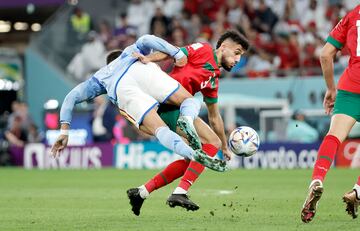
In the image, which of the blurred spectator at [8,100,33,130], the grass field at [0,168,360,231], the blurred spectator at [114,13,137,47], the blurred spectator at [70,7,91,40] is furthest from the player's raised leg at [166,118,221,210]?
the blurred spectator at [70,7,91,40]

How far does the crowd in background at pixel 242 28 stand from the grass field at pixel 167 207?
5812 millimetres

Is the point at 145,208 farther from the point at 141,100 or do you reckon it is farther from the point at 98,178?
the point at 98,178

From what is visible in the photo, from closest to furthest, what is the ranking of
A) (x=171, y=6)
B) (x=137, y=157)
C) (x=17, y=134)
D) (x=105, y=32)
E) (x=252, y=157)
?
(x=252, y=157), (x=137, y=157), (x=17, y=134), (x=105, y=32), (x=171, y=6)

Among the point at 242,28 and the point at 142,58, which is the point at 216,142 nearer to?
the point at 142,58

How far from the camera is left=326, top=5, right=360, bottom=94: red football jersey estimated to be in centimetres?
892

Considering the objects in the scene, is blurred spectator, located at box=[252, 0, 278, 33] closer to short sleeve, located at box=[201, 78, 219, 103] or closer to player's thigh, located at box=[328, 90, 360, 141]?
short sleeve, located at box=[201, 78, 219, 103]

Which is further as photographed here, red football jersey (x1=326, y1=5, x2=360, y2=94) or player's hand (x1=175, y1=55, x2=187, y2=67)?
player's hand (x1=175, y1=55, x2=187, y2=67)

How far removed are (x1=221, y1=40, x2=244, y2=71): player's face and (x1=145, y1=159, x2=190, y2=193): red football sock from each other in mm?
1123

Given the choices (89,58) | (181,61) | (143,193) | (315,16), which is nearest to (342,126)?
(181,61)

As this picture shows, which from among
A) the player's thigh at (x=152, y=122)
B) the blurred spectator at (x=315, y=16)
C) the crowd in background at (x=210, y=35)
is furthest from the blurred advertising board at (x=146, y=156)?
the player's thigh at (x=152, y=122)

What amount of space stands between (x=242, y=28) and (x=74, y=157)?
548 cm

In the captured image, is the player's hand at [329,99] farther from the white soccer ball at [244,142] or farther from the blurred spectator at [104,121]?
the blurred spectator at [104,121]

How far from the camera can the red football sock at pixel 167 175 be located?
33.0 feet

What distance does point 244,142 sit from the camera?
9.84 metres
